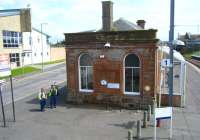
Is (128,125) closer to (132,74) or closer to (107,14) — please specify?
(132,74)

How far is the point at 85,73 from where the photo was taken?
Answer: 19.2 m

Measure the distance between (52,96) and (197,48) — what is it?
82008 mm

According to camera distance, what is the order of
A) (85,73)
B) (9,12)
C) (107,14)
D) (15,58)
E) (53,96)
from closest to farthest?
(53,96), (85,73), (107,14), (9,12), (15,58)

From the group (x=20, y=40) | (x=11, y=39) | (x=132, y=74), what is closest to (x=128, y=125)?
(x=132, y=74)

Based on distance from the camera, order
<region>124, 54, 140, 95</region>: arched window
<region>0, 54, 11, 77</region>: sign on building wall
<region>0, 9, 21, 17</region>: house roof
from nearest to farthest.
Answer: <region>0, 54, 11, 77</region>: sign on building wall
<region>124, 54, 140, 95</region>: arched window
<region>0, 9, 21, 17</region>: house roof

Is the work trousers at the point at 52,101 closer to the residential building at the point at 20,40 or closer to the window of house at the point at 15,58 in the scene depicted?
the residential building at the point at 20,40

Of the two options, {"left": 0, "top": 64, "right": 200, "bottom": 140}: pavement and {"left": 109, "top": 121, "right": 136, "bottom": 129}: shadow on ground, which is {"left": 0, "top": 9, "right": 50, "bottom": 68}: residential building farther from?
{"left": 109, "top": 121, "right": 136, "bottom": 129}: shadow on ground

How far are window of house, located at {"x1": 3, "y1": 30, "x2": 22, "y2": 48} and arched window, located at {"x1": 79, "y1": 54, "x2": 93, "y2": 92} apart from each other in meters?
28.5

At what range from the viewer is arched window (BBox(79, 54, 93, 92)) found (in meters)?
19.0

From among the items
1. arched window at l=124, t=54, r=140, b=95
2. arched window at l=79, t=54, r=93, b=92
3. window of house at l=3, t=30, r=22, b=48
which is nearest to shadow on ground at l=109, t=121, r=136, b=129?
arched window at l=124, t=54, r=140, b=95

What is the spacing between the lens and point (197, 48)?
91.2 meters

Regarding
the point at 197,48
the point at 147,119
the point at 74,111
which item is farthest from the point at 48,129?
the point at 197,48

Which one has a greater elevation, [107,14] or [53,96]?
[107,14]

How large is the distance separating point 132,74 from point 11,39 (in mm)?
32994
